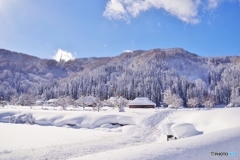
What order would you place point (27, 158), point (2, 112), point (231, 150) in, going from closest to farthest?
point (231, 150) → point (27, 158) → point (2, 112)

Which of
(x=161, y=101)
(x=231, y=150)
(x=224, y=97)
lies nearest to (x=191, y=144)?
(x=231, y=150)

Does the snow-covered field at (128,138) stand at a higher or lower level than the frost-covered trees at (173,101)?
lower

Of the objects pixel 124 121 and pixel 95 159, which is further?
pixel 124 121

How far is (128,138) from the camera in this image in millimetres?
26672

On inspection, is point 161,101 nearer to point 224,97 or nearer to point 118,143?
point 224,97

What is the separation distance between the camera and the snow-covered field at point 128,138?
23.7 ft

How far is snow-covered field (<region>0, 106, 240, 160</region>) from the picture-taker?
7.21 metres

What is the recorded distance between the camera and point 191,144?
752cm

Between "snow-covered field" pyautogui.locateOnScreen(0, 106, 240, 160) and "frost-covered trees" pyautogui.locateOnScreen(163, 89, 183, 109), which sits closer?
"snow-covered field" pyautogui.locateOnScreen(0, 106, 240, 160)

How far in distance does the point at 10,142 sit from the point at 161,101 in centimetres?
7869

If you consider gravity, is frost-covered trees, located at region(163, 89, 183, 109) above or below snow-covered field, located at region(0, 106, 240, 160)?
above

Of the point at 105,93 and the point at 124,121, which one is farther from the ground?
the point at 105,93

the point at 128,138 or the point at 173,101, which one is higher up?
the point at 173,101

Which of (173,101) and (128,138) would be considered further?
(173,101)
